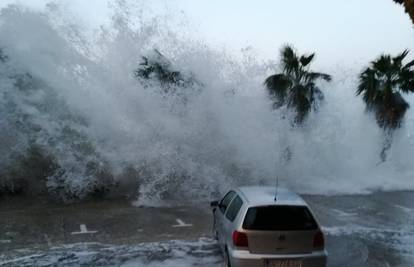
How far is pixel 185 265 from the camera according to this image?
7625mm

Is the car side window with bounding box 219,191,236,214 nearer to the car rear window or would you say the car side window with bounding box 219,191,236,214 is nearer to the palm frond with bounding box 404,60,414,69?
the car rear window

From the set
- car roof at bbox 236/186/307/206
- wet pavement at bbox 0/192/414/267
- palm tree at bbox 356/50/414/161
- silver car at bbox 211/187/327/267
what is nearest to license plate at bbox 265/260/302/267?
silver car at bbox 211/187/327/267

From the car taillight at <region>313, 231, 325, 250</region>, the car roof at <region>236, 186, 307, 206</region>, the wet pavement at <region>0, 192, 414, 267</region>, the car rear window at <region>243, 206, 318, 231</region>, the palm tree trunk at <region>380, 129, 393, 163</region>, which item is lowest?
the wet pavement at <region>0, 192, 414, 267</region>

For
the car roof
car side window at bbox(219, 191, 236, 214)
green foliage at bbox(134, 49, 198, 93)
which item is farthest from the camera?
green foliage at bbox(134, 49, 198, 93)

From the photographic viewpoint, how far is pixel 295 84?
23609 mm

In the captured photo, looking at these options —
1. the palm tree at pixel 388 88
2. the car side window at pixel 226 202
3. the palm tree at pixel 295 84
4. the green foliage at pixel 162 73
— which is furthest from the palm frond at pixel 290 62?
the car side window at pixel 226 202

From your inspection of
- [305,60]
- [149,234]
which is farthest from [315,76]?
[149,234]

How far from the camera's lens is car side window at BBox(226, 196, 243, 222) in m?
7.08

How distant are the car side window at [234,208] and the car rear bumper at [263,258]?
693mm

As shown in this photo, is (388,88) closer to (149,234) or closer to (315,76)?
(315,76)

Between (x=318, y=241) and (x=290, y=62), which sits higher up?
(x=290, y=62)

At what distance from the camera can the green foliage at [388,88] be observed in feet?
74.0

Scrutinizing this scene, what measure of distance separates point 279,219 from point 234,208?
2.93ft

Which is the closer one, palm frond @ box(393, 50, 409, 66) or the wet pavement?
the wet pavement
